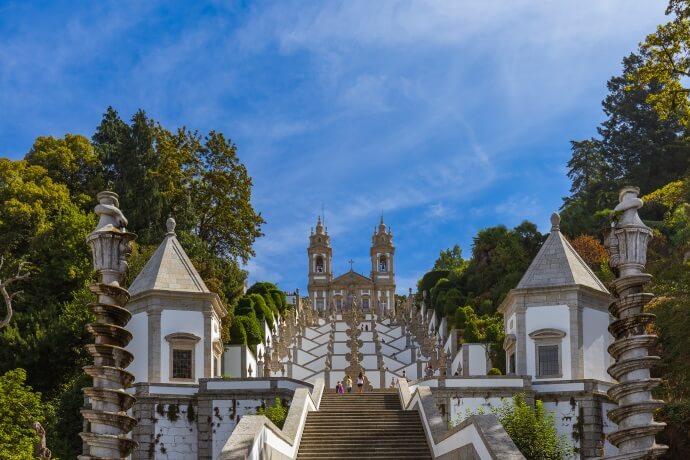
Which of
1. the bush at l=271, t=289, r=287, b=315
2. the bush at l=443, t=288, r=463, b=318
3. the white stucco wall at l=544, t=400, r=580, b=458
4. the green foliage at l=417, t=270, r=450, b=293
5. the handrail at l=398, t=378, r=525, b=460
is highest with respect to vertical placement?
the green foliage at l=417, t=270, r=450, b=293

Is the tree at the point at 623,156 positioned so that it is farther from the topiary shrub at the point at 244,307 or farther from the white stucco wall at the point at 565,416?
the white stucco wall at the point at 565,416

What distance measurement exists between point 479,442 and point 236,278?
34.4m

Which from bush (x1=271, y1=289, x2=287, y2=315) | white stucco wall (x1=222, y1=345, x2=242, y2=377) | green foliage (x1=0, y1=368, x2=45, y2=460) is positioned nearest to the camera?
green foliage (x1=0, y1=368, x2=45, y2=460)

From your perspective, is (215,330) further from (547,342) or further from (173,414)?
(547,342)

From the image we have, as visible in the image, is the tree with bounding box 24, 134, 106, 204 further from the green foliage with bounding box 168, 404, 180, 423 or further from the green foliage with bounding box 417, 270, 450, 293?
the green foliage with bounding box 417, 270, 450, 293

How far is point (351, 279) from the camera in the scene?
105 metres

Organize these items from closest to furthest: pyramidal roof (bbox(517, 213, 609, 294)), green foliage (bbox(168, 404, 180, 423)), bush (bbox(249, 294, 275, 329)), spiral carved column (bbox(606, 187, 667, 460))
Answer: spiral carved column (bbox(606, 187, 667, 460))
green foliage (bbox(168, 404, 180, 423))
pyramidal roof (bbox(517, 213, 609, 294))
bush (bbox(249, 294, 275, 329))

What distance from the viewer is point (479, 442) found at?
18.0 meters

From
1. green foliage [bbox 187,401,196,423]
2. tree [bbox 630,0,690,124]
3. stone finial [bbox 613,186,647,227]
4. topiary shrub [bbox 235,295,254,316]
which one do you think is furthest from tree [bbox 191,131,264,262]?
stone finial [bbox 613,186,647,227]

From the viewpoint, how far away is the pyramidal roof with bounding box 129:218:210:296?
31172mm

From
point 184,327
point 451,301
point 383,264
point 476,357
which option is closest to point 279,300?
point 451,301

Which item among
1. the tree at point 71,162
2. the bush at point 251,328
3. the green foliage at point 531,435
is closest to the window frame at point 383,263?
the bush at point 251,328

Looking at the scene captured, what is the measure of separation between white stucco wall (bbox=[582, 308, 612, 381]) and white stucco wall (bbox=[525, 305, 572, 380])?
0.54 meters

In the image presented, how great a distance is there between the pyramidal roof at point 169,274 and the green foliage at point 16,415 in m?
4.35
